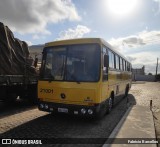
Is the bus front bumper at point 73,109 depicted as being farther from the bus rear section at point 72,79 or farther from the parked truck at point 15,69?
the parked truck at point 15,69

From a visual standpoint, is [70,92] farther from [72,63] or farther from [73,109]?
[72,63]

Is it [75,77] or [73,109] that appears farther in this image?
[75,77]

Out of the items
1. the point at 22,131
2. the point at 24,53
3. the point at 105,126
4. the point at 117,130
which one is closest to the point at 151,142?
the point at 117,130

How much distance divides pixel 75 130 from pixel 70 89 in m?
1.35

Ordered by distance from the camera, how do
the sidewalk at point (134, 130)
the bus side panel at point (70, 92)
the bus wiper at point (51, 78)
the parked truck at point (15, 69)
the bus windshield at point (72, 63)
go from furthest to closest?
1. the parked truck at point (15, 69)
2. the bus wiper at point (51, 78)
3. the bus windshield at point (72, 63)
4. the bus side panel at point (70, 92)
5. the sidewalk at point (134, 130)

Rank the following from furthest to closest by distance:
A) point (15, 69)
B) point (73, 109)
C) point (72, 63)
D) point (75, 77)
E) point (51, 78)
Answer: point (15, 69) → point (51, 78) → point (72, 63) → point (75, 77) → point (73, 109)

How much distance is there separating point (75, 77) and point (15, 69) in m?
3.48

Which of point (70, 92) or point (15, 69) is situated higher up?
point (15, 69)

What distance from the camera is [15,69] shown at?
10273 mm

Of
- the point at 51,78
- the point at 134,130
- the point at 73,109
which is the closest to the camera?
the point at 134,130

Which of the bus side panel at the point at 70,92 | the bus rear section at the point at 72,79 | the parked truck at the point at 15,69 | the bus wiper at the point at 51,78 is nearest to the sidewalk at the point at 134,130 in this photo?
the bus rear section at the point at 72,79

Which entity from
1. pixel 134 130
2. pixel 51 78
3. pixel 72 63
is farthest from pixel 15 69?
pixel 134 130

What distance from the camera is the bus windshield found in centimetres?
791

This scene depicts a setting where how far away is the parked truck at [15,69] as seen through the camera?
957 centimetres
